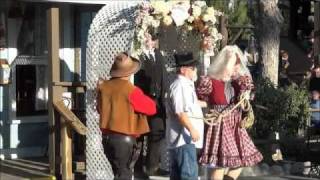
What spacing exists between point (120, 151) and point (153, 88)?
2171 mm

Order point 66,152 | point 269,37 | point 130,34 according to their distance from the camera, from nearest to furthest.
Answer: point 130,34, point 66,152, point 269,37

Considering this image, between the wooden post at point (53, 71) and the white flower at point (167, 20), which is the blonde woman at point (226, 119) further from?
the wooden post at point (53, 71)

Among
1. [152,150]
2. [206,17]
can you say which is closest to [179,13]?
[206,17]

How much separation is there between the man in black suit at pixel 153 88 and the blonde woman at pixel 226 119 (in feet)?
3.93

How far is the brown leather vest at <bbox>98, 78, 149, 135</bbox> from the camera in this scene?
25.8ft

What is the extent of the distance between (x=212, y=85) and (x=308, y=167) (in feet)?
11.2

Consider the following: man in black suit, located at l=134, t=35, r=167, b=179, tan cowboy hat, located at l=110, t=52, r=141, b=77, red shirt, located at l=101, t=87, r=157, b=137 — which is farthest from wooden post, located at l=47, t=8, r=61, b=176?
red shirt, located at l=101, t=87, r=157, b=137

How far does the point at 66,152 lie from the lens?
992 cm

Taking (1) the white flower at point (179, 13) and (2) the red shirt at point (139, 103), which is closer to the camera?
(2) the red shirt at point (139, 103)

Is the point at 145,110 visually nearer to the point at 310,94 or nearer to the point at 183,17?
the point at 183,17

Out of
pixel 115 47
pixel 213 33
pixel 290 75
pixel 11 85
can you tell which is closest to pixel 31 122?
pixel 11 85

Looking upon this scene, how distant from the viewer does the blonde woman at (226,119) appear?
8.34 m

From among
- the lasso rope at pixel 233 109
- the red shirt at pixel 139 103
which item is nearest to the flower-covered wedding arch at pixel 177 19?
the lasso rope at pixel 233 109

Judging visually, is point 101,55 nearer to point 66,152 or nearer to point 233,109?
point 66,152
